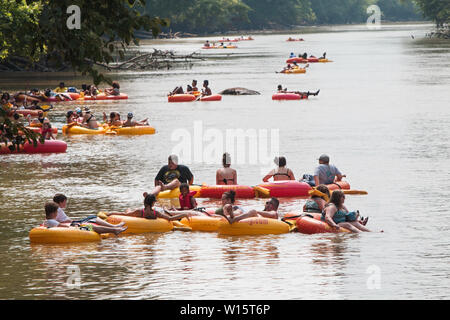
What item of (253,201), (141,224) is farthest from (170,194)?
(141,224)

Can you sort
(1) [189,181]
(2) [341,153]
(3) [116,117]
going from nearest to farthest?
(1) [189,181], (2) [341,153], (3) [116,117]

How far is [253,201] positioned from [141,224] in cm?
441

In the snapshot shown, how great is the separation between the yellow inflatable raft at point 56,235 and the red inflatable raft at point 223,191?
533 centimetres

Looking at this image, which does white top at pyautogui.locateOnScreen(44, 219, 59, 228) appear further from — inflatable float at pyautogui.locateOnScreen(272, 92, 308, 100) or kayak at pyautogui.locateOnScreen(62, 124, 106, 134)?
inflatable float at pyautogui.locateOnScreen(272, 92, 308, 100)

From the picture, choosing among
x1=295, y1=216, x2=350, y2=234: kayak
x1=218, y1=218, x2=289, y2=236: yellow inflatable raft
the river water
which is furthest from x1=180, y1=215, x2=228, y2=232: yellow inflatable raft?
x1=295, y1=216, x2=350, y2=234: kayak

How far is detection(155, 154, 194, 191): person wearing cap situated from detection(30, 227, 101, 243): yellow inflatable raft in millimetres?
4927

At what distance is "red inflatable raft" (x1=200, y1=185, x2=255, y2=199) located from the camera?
2308cm

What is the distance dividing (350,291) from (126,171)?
1417cm

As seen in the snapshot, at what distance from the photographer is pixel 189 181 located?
23219mm

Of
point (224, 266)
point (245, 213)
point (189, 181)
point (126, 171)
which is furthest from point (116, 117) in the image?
point (224, 266)

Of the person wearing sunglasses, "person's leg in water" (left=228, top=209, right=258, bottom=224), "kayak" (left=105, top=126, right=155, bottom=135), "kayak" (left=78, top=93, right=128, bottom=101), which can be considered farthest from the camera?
"kayak" (left=78, top=93, right=128, bottom=101)

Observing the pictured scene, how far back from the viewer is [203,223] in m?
19.5

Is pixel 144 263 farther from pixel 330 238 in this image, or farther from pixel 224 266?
pixel 330 238
